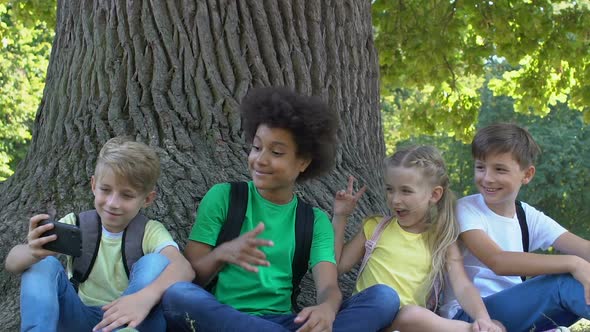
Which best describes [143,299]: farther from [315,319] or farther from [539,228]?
[539,228]

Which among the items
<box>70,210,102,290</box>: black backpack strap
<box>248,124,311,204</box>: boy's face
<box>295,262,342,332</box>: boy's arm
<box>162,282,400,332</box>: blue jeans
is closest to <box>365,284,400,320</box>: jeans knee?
<box>162,282,400,332</box>: blue jeans

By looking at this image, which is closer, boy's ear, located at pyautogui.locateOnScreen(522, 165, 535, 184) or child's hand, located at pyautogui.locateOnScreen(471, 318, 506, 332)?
child's hand, located at pyautogui.locateOnScreen(471, 318, 506, 332)

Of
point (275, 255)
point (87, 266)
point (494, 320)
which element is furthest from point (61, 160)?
point (494, 320)

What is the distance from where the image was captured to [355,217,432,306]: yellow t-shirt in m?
4.27

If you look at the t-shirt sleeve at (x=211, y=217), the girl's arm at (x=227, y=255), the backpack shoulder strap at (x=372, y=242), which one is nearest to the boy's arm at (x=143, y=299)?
the girl's arm at (x=227, y=255)

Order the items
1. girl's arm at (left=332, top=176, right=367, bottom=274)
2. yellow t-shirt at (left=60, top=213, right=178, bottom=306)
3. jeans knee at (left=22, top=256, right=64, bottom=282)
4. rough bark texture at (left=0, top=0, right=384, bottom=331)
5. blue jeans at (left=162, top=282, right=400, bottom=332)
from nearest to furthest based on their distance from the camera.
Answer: jeans knee at (left=22, top=256, right=64, bottom=282), blue jeans at (left=162, top=282, right=400, bottom=332), yellow t-shirt at (left=60, top=213, right=178, bottom=306), girl's arm at (left=332, top=176, right=367, bottom=274), rough bark texture at (left=0, top=0, right=384, bottom=331)

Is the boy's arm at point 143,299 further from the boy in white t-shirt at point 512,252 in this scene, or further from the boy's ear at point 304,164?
the boy in white t-shirt at point 512,252

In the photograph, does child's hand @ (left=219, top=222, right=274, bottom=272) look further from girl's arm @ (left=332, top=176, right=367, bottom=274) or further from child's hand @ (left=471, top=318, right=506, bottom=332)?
child's hand @ (left=471, top=318, right=506, bottom=332)

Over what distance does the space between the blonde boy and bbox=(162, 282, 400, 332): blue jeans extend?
8cm

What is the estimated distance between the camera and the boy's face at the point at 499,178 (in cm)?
447

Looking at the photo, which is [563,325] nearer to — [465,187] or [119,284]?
[119,284]

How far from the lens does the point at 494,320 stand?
4.18 m

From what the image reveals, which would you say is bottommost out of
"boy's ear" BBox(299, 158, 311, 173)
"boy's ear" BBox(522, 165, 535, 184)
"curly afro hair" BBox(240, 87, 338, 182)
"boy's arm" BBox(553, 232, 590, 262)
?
"boy's arm" BBox(553, 232, 590, 262)

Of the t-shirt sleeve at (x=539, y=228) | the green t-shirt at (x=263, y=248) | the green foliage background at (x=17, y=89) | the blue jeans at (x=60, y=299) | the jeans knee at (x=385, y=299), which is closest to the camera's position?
the blue jeans at (x=60, y=299)
